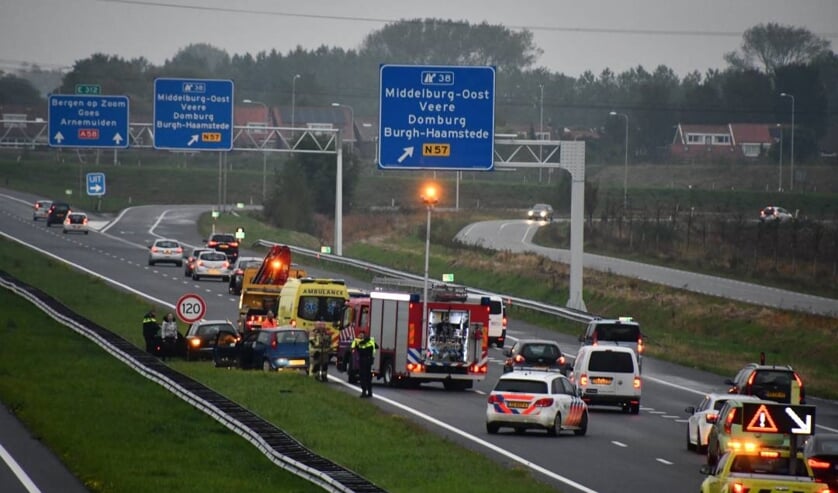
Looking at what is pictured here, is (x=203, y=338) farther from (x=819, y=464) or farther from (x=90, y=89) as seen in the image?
(x=90, y=89)

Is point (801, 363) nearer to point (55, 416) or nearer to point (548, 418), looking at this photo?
point (548, 418)

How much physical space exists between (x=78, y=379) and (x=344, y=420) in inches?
347

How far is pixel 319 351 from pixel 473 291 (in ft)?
77.7

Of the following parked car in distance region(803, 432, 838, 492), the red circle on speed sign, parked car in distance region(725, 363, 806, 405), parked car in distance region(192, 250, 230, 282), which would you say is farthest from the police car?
parked car in distance region(192, 250, 230, 282)

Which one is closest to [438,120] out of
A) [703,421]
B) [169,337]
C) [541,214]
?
[169,337]

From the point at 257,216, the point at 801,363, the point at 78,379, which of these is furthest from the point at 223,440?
the point at 257,216

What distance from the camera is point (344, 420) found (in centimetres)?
3127

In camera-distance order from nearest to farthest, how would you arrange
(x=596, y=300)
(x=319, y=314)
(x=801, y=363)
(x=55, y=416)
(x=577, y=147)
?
(x=55, y=416)
(x=319, y=314)
(x=801, y=363)
(x=577, y=147)
(x=596, y=300)

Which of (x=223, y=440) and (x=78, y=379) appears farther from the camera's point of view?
(x=78, y=379)

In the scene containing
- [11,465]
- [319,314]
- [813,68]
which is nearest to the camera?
[11,465]

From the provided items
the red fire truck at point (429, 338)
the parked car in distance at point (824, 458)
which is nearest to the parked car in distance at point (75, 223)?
the red fire truck at point (429, 338)

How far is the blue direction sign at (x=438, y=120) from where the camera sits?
2108 inches

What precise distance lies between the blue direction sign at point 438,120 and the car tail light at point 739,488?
114 feet

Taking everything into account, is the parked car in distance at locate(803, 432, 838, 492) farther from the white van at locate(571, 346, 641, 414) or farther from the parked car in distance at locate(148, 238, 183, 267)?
the parked car in distance at locate(148, 238, 183, 267)
